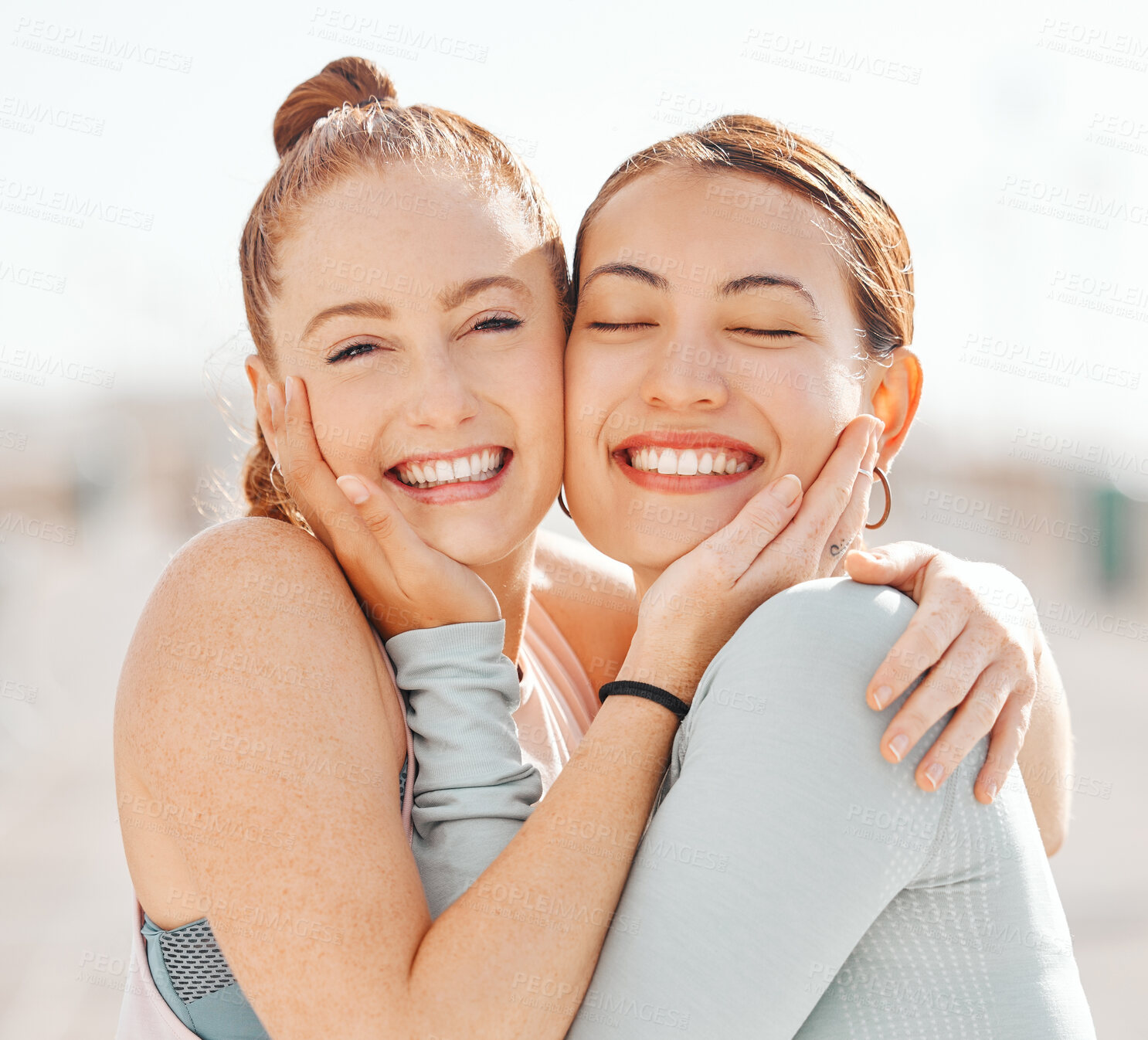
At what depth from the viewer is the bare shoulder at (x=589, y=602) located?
3.68 metres

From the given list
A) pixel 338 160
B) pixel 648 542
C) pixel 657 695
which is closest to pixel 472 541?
pixel 648 542

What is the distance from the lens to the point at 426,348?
246 cm

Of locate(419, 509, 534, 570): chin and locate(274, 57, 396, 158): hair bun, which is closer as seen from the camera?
locate(419, 509, 534, 570): chin

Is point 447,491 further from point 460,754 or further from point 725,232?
point 725,232

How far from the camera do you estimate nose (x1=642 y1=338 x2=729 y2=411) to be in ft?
8.06

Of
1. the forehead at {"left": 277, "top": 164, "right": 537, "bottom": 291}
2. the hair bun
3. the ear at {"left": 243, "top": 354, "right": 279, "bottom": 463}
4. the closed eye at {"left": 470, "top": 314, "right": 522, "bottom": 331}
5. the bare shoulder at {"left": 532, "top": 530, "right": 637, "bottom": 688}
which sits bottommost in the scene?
the bare shoulder at {"left": 532, "top": 530, "right": 637, "bottom": 688}

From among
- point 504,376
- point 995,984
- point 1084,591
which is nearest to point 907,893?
point 995,984

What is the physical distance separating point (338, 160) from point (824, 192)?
3.93 feet

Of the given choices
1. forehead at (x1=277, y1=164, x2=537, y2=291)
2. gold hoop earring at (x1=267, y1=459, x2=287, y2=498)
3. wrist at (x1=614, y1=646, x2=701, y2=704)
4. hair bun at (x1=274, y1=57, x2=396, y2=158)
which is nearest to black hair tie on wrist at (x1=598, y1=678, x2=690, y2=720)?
wrist at (x1=614, y1=646, x2=701, y2=704)

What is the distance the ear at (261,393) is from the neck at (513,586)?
68 cm

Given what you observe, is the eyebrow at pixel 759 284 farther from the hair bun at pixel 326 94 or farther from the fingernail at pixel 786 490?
the hair bun at pixel 326 94

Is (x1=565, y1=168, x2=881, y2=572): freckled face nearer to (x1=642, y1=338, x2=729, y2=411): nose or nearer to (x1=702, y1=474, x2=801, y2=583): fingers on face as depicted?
(x1=642, y1=338, x2=729, y2=411): nose

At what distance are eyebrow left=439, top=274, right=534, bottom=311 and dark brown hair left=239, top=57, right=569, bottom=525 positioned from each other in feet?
0.85

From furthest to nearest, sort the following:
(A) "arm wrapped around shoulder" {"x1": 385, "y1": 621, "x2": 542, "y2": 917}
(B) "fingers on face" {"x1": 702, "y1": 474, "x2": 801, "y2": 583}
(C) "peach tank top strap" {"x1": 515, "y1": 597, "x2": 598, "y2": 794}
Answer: (C) "peach tank top strap" {"x1": 515, "y1": 597, "x2": 598, "y2": 794}
(B) "fingers on face" {"x1": 702, "y1": 474, "x2": 801, "y2": 583}
(A) "arm wrapped around shoulder" {"x1": 385, "y1": 621, "x2": 542, "y2": 917}
